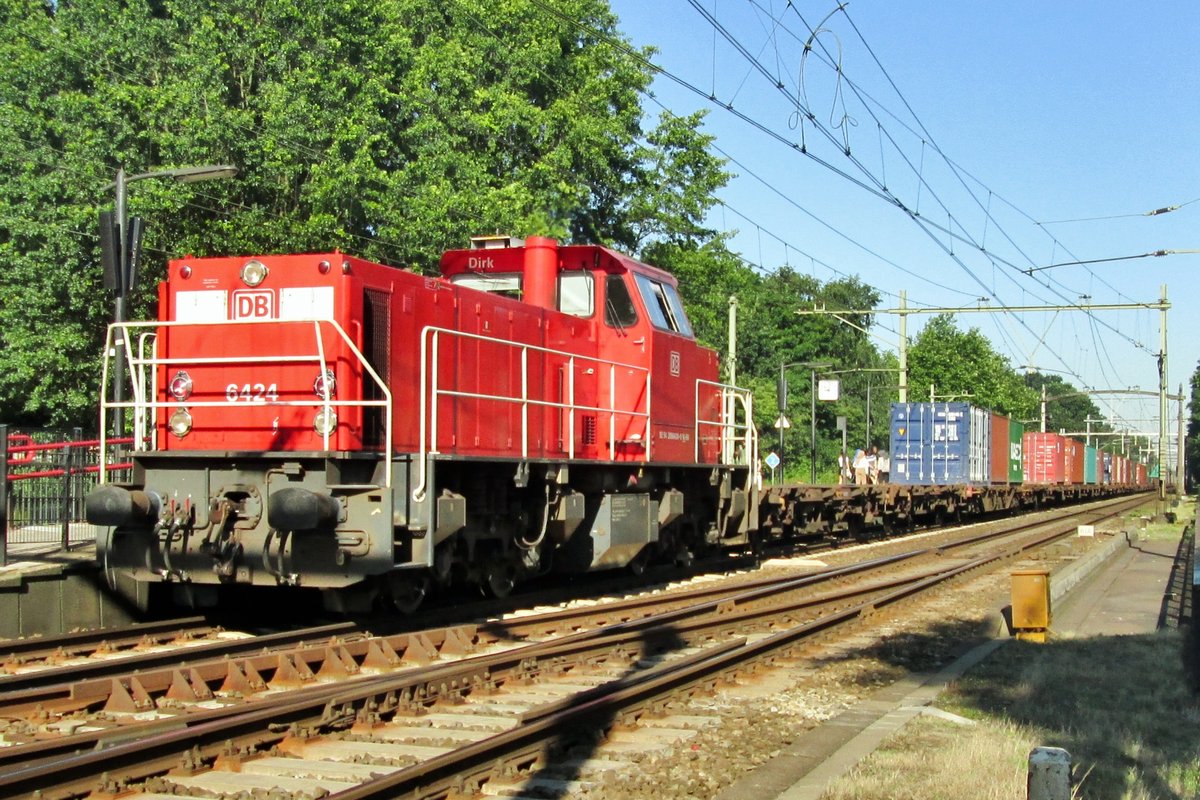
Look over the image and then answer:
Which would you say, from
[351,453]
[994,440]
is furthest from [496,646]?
[994,440]

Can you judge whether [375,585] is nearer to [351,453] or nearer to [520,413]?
[351,453]

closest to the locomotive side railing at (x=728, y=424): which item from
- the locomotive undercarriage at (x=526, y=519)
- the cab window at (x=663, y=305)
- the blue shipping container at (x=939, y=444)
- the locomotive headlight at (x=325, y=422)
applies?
the locomotive undercarriage at (x=526, y=519)

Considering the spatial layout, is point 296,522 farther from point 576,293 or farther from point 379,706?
point 576,293

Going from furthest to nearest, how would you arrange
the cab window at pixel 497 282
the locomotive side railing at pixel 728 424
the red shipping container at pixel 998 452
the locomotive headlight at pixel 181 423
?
the red shipping container at pixel 998 452 → the locomotive side railing at pixel 728 424 → the cab window at pixel 497 282 → the locomotive headlight at pixel 181 423

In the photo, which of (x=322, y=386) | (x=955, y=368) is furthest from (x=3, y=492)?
(x=955, y=368)

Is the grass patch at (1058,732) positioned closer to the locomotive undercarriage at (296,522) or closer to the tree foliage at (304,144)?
the locomotive undercarriage at (296,522)

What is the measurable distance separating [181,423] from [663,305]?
6419 mm

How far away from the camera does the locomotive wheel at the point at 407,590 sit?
10.1m

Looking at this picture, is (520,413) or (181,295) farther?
(520,413)

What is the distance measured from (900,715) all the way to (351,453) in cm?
454

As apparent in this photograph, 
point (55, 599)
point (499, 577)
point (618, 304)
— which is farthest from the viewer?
point (618, 304)

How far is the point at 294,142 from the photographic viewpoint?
26328 mm

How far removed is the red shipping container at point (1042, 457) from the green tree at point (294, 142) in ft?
60.8

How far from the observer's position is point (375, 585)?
392 inches
